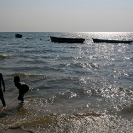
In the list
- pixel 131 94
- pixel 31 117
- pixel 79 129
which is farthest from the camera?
pixel 131 94

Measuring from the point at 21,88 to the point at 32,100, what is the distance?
0.98 metres

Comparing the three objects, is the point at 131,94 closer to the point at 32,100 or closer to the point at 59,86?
the point at 59,86

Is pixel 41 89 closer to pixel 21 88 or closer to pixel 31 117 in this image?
pixel 21 88

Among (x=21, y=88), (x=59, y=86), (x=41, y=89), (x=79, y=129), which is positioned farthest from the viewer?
(x=59, y=86)

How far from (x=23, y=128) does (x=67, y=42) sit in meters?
61.0

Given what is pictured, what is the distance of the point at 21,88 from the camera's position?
1023cm

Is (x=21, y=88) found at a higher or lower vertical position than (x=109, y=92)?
higher

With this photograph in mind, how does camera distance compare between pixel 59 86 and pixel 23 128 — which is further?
pixel 59 86

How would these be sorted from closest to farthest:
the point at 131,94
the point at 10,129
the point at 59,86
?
the point at 10,129 < the point at 131,94 < the point at 59,86

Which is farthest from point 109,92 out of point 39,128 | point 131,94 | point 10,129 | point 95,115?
point 10,129

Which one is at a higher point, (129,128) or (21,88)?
(21,88)

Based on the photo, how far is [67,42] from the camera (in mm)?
A: 67625

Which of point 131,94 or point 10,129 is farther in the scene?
point 131,94

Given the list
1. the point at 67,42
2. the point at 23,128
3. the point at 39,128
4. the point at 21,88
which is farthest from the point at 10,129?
the point at 67,42
